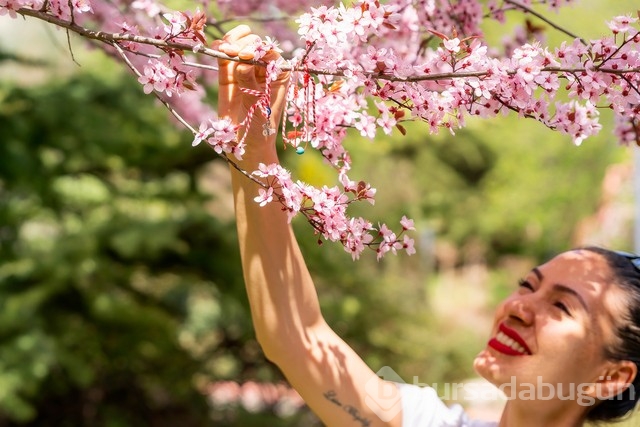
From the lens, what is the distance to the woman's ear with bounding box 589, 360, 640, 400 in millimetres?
1301

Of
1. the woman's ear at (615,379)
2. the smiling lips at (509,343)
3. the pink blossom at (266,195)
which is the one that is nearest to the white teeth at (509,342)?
the smiling lips at (509,343)

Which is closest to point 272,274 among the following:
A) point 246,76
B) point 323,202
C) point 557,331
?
point 323,202

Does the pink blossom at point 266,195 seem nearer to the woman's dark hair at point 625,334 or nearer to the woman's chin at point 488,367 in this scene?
the woman's chin at point 488,367

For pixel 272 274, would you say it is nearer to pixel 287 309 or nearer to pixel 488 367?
pixel 287 309

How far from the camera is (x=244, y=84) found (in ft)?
3.71

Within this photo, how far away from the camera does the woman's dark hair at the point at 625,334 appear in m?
1.31

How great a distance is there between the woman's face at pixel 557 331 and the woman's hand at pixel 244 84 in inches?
16.8

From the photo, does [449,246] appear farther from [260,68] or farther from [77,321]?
[260,68]

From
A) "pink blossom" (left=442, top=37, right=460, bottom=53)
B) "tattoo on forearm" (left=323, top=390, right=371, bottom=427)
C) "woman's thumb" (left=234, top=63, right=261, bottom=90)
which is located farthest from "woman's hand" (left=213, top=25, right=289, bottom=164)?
"tattoo on forearm" (left=323, top=390, right=371, bottom=427)

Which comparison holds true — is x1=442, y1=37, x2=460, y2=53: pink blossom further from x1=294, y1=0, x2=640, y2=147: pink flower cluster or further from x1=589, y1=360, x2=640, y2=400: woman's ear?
x1=589, y1=360, x2=640, y2=400: woman's ear

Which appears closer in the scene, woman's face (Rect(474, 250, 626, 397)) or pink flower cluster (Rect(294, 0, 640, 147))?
pink flower cluster (Rect(294, 0, 640, 147))

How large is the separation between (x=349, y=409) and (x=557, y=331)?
312mm

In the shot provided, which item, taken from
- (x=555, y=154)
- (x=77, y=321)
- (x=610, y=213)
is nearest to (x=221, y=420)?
(x=77, y=321)

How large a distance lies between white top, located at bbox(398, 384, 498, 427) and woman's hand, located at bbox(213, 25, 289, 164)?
45 centimetres
